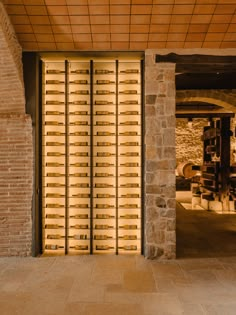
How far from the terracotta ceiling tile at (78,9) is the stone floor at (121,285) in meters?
3.38

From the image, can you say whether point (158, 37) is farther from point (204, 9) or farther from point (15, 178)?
point (15, 178)

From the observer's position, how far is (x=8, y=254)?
188 inches

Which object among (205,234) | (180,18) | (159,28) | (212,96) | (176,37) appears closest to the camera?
(180,18)

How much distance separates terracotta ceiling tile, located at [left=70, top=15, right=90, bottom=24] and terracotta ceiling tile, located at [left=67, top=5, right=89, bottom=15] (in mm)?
48

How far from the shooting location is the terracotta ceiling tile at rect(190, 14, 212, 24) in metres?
4.18

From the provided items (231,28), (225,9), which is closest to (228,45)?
(231,28)

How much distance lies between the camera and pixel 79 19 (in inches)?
166

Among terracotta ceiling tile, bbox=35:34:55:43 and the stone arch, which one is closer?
terracotta ceiling tile, bbox=35:34:55:43

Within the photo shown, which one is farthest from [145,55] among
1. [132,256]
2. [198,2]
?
[132,256]

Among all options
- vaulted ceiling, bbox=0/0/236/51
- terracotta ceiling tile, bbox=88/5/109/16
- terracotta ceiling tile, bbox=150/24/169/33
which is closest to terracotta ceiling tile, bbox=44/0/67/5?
vaulted ceiling, bbox=0/0/236/51

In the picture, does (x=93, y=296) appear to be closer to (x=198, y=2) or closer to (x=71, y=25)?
(x=71, y=25)

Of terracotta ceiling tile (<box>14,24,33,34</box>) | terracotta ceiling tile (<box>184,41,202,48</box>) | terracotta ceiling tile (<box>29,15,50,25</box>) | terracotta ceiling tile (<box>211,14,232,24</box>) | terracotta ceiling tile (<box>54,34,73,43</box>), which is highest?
terracotta ceiling tile (<box>211,14,232,24</box>)

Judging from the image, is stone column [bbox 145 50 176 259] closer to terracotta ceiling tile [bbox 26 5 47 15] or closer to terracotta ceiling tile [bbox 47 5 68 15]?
terracotta ceiling tile [bbox 47 5 68 15]

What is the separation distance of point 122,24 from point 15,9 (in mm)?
1398
